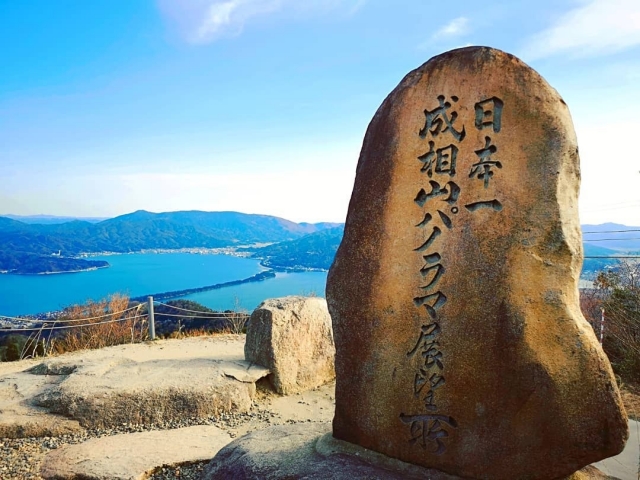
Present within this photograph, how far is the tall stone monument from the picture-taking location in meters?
2.58

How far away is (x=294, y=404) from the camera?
6090 mm

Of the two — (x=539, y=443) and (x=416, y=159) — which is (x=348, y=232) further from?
(x=539, y=443)

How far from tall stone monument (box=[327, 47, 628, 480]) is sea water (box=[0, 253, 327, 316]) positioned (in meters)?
15.9

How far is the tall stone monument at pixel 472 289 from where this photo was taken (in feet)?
8.48

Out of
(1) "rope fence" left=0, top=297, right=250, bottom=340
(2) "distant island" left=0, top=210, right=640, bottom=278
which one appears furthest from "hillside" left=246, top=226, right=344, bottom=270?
(1) "rope fence" left=0, top=297, right=250, bottom=340

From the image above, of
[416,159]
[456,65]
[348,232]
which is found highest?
[456,65]

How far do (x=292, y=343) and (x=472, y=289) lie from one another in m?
4.15

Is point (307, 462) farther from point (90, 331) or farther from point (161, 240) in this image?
point (161, 240)

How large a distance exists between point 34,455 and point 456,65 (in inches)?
194

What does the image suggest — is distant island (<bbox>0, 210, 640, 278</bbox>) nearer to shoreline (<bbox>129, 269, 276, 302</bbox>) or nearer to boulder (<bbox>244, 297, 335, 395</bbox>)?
shoreline (<bbox>129, 269, 276, 302</bbox>)

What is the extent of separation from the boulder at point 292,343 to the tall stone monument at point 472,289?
323 centimetres

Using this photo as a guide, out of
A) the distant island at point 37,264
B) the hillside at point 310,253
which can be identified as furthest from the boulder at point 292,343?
the distant island at point 37,264

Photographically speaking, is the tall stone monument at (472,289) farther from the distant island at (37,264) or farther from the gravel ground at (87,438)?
the distant island at (37,264)

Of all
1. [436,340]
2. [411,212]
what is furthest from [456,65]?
[436,340]
